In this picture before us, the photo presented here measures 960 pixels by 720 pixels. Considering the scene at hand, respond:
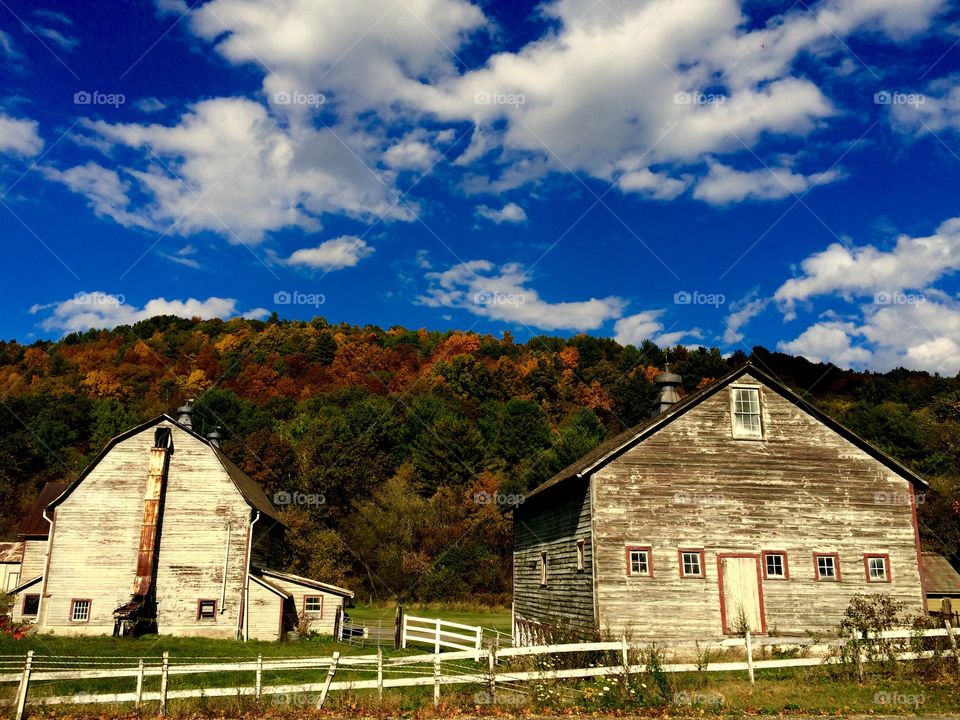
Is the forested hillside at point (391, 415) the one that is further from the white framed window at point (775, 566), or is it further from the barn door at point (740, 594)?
the barn door at point (740, 594)

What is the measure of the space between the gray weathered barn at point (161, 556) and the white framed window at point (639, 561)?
633 inches

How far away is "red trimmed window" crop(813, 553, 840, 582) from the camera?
2183 centimetres

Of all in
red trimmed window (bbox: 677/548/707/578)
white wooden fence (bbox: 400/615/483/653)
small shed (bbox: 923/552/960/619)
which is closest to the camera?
white wooden fence (bbox: 400/615/483/653)

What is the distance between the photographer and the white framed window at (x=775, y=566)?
21672mm

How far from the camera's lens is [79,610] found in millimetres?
29875

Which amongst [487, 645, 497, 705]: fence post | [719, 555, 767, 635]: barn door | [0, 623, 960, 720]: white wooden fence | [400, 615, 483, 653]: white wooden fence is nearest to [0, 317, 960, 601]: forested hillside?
[719, 555, 767, 635]: barn door

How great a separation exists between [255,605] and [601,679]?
1993cm

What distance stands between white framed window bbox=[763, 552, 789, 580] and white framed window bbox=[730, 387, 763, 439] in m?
3.55

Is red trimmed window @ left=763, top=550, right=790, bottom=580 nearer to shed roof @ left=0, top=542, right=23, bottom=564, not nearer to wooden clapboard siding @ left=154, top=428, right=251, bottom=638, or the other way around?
wooden clapboard siding @ left=154, top=428, right=251, bottom=638

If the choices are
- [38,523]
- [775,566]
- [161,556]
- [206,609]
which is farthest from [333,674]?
[38,523]

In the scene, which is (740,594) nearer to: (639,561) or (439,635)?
(639,561)

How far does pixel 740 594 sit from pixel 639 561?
310 centimetres

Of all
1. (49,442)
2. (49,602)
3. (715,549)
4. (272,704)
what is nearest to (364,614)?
(49,602)

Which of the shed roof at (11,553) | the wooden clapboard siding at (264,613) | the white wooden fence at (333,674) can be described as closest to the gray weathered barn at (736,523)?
the white wooden fence at (333,674)
